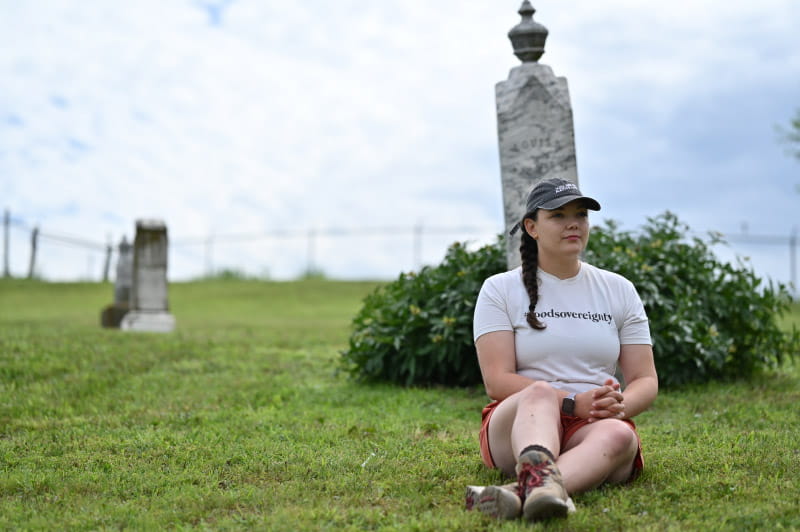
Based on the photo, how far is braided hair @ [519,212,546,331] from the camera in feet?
13.3

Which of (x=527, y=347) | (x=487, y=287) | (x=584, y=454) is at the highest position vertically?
(x=487, y=287)

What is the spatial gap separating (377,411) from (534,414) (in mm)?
3145

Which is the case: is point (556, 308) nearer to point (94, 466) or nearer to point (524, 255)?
point (524, 255)

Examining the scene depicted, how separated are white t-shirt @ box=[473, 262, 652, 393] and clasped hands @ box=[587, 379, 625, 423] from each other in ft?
0.70

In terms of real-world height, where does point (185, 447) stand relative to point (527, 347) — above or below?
below

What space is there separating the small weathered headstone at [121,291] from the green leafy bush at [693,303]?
9767mm

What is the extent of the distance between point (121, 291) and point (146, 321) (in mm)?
2260

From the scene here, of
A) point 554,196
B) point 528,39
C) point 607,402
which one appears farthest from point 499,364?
point 528,39

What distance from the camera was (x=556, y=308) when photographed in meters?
4.10

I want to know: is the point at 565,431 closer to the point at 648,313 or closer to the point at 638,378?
the point at 638,378

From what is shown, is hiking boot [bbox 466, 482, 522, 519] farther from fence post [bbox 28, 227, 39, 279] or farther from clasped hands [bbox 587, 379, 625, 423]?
fence post [bbox 28, 227, 39, 279]

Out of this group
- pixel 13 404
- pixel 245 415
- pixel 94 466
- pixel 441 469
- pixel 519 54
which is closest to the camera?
pixel 441 469

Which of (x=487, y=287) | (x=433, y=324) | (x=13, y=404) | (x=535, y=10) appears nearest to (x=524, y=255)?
(x=487, y=287)

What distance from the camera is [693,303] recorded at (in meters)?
8.12
